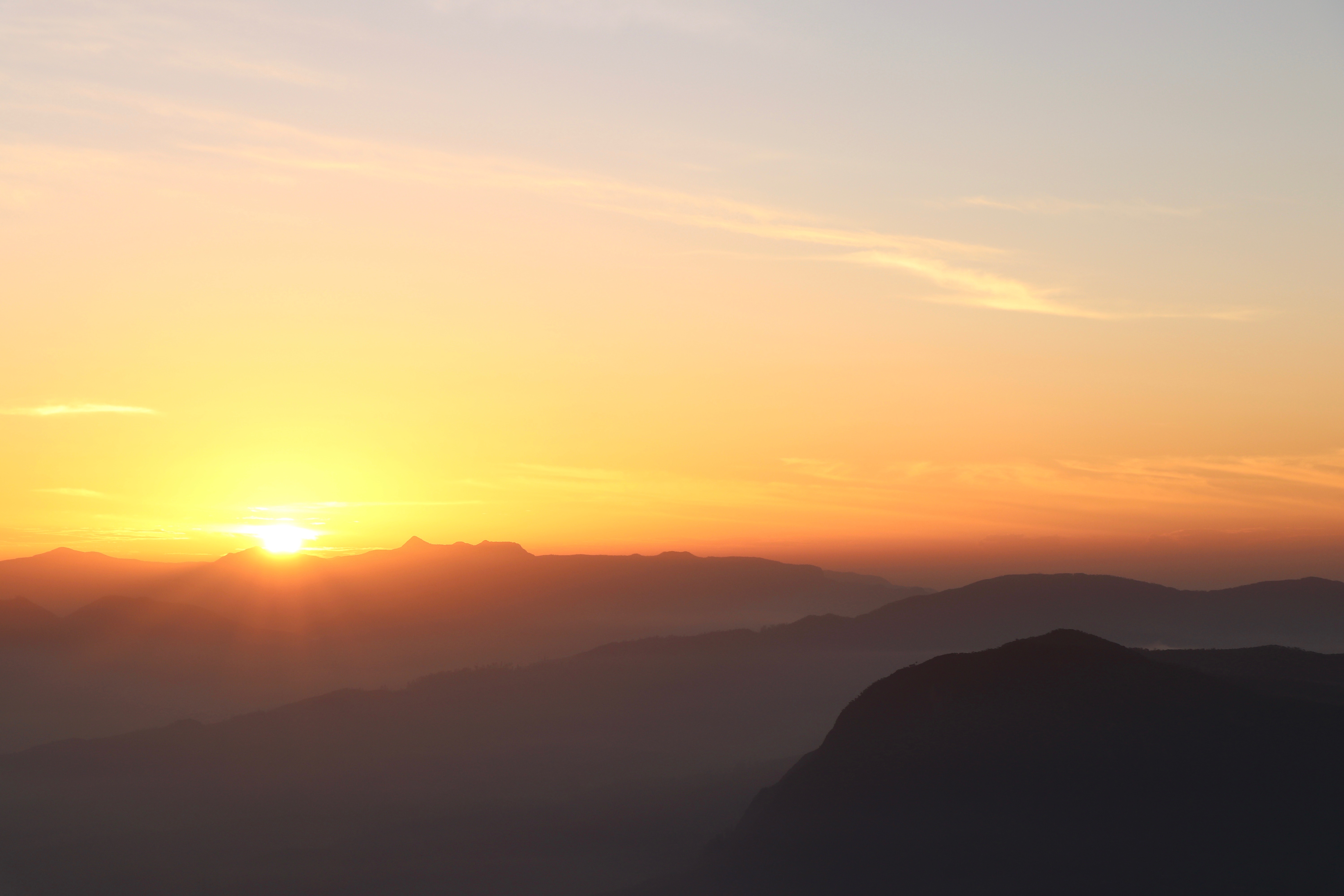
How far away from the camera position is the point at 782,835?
58.4 m

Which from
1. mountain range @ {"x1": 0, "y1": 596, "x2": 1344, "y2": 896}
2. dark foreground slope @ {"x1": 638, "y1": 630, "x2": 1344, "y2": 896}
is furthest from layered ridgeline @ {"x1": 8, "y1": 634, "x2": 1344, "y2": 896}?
mountain range @ {"x1": 0, "y1": 596, "x2": 1344, "y2": 896}

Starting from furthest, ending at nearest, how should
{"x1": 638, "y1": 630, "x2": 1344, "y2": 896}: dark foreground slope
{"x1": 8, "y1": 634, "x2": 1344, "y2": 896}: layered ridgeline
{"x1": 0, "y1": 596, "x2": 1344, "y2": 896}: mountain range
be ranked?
1. {"x1": 0, "y1": 596, "x2": 1344, "y2": 896}: mountain range
2. {"x1": 8, "y1": 634, "x2": 1344, "y2": 896}: layered ridgeline
3. {"x1": 638, "y1": 630, "x2": 1344, "y2": 896}: dark foreground slope

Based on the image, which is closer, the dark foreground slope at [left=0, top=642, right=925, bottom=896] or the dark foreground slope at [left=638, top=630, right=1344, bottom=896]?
the dark foreground slope at [left=638, top=630, right=1344, bottom=896]

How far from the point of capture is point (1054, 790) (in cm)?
5188

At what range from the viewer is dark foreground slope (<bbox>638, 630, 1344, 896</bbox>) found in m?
44.9

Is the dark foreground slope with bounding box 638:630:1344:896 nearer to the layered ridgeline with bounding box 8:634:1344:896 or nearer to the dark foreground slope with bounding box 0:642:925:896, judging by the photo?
the layered ridgeline with bounding box 8:634:1344:896

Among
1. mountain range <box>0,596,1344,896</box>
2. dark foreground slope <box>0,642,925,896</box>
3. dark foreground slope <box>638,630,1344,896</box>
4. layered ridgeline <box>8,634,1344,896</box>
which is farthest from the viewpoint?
dark foreground slope <box>0,642,925,896</box>

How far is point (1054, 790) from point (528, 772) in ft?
308

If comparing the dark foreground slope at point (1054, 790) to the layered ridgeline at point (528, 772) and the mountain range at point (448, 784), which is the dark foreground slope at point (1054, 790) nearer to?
the layered ridgeline at point (528, 772)

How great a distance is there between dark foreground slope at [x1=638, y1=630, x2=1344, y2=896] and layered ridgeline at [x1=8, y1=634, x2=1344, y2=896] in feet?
0.79

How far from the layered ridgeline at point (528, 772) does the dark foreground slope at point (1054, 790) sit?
0.79ft

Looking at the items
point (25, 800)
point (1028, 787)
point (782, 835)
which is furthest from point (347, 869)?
point (25, 800)

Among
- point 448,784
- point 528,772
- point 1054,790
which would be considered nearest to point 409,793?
point 448,784

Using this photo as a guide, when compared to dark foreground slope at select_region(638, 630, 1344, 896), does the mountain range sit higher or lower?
lower
